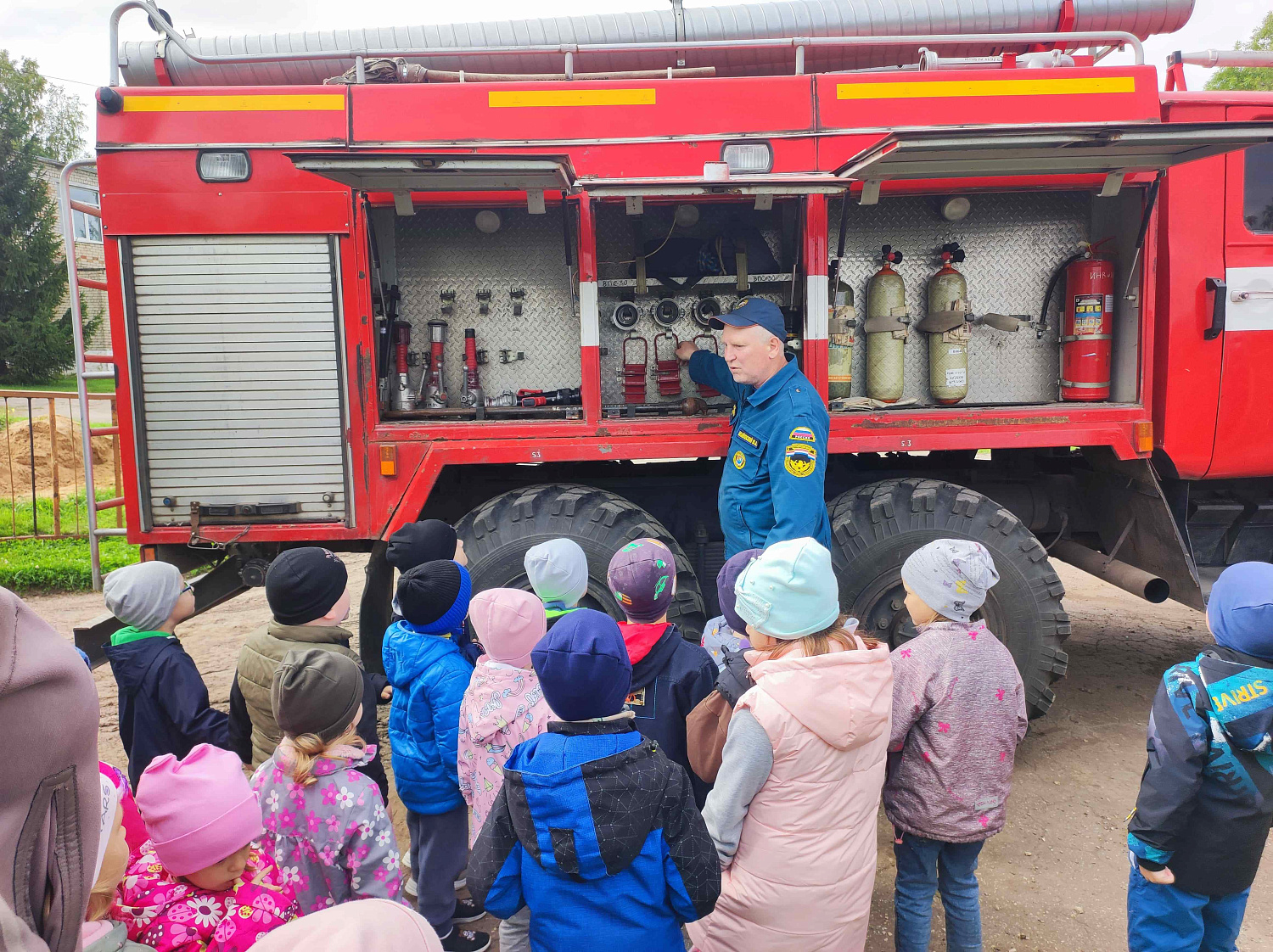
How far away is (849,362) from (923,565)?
6.87ft

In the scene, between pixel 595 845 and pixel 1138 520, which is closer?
pixel 595 845

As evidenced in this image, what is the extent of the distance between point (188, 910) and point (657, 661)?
1328 millimetres

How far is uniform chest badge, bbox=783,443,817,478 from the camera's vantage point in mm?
3395

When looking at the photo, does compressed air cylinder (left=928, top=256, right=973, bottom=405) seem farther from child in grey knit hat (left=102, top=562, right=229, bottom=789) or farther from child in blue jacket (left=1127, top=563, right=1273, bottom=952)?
child in grey knit hat (left=102, top=562, right=229, bottom=789)

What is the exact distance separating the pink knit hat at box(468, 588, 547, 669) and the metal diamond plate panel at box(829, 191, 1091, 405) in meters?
2.67

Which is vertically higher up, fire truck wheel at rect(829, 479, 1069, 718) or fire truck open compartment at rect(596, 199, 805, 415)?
fire truck open compartment at rect(596, 199, 805, 415)

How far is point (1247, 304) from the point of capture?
13.1ft

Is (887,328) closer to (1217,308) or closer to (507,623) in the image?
(1217,308)

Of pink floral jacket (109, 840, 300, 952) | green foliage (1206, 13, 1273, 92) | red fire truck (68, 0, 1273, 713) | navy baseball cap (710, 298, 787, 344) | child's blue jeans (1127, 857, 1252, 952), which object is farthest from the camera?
green foliage (1206, 13, 1273, 92)

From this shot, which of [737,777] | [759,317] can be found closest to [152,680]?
[737,777]

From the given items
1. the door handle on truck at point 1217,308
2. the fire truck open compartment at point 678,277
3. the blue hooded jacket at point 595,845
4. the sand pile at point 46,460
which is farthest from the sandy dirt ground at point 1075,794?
the sand pile at point 46,460

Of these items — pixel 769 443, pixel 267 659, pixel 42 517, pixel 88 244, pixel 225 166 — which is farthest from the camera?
pixel 88 244

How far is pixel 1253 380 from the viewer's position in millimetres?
4027

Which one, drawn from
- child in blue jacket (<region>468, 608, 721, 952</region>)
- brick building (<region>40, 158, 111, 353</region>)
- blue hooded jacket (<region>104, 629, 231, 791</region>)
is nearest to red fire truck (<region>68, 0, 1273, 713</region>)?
blue hooded jacket (<region>104, 629, 231, 791</region>)
